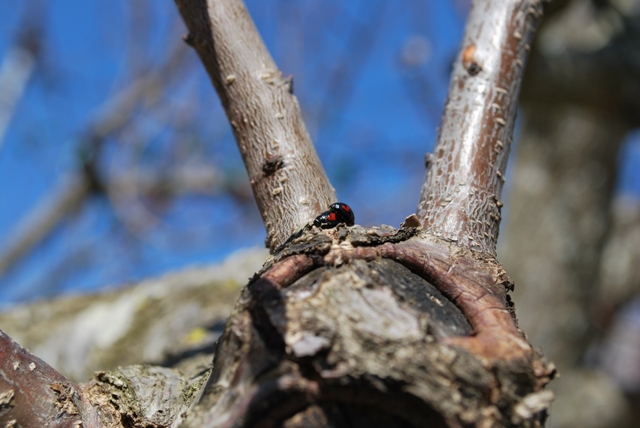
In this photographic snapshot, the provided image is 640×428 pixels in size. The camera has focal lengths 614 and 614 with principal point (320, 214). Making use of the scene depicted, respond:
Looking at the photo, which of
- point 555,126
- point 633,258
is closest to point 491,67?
point 555,126

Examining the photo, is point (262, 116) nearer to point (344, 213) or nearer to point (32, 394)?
point (344, 213)

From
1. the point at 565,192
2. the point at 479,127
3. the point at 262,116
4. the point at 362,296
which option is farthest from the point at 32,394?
the point at 565,192

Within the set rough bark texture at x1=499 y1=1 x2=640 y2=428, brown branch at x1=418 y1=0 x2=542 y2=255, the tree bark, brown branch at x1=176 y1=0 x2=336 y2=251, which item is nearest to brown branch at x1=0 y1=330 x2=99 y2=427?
the tree bark

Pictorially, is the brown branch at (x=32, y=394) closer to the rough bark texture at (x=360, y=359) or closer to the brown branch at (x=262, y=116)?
the rough bark texture at (x=360, y=359)

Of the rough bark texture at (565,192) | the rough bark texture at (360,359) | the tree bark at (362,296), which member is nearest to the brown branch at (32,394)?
the tree bark at (362,296)

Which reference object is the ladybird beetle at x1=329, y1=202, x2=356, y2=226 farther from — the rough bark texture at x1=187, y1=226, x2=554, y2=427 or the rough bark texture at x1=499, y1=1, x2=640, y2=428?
the rough bark texture at x1=499, y1=1, x2=640, y2=428
